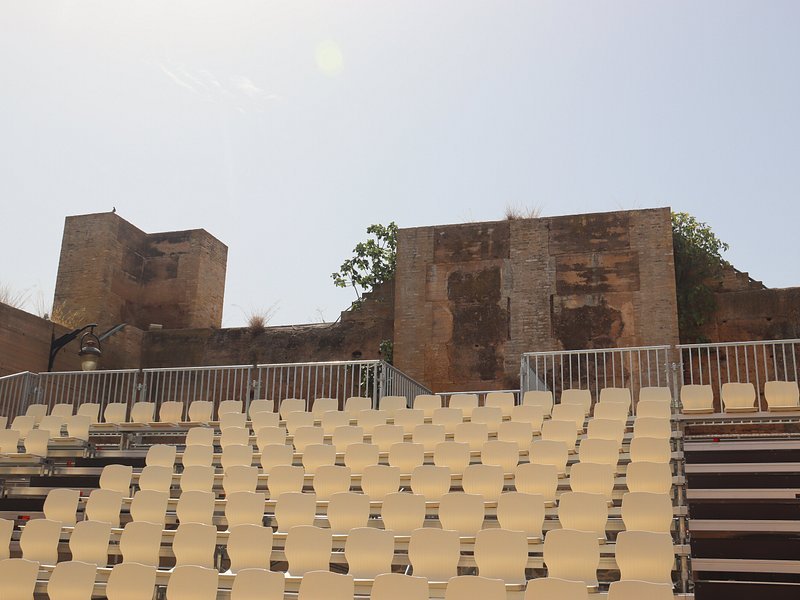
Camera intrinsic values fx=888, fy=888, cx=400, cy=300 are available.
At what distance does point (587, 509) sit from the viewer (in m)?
7.64

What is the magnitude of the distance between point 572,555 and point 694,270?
→ 10762 millimetres

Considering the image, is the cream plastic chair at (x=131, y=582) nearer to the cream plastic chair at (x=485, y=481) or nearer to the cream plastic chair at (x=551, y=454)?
the cream plastic chair at (x=485, y=481)

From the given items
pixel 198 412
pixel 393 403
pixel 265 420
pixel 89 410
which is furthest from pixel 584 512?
pixel 89 410

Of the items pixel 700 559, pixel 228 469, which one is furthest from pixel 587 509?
pixel 228 469

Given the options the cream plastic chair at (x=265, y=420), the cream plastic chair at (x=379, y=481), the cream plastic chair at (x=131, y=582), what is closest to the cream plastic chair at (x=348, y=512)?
the cream plastic chair at (x=379, y=481)

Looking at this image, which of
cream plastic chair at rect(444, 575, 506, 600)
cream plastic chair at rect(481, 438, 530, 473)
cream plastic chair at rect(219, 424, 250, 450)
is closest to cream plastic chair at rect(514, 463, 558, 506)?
cream plastic chair at rect(481, 438, 530, 473)

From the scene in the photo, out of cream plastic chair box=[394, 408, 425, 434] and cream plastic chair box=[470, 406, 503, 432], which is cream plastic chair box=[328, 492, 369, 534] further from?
cream plastic chair box=[470, 406, 503, 432]

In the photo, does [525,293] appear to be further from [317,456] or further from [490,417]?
[317,456]

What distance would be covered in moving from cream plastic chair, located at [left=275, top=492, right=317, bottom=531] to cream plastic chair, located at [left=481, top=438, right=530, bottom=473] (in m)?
2.02

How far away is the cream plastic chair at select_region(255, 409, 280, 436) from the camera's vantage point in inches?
461

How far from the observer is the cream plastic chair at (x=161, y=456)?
10.7 m

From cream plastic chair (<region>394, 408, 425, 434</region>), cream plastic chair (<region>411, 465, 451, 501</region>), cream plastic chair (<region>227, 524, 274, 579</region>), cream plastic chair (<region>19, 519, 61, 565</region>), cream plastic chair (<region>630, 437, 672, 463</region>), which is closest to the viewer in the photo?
cream plastic chair (<region>227, 524, 274, 579</region>)

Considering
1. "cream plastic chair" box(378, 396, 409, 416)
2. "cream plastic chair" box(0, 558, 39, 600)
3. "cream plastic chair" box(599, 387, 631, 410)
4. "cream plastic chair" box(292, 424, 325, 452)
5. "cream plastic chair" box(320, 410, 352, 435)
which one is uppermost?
"cream plastic chair" box(599, 387, 631, 410)

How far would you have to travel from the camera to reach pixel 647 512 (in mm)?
7500
